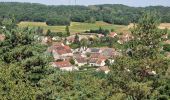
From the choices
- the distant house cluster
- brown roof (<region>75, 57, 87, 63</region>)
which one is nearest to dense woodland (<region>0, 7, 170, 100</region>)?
the distant house cluster

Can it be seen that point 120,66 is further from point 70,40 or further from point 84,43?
point 70,40

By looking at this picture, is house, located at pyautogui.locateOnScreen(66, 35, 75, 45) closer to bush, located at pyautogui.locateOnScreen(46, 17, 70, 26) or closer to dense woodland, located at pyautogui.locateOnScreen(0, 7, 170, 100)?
bush, located at pyautogui.locateOnScreen(46, 17, 70, 26)

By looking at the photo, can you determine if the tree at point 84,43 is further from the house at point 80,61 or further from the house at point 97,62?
the house at point 97,62

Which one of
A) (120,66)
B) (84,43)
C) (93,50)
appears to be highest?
(120,66)

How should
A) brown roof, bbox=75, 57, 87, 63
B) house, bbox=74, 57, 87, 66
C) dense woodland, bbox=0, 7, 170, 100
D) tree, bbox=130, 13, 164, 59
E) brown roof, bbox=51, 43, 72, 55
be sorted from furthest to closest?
1. brown roof, bbox=51, 43, 72, 55
2. brown roof, bbox=75, 57, 87, 63
3. house, bbox=74, 57, 87, 66
4. tree, bbox=130, 13, 164, 59
5. dense woodland, bbox=0, 7, 170, 100

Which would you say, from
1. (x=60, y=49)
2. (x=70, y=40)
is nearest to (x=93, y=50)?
(x=60, y=49)

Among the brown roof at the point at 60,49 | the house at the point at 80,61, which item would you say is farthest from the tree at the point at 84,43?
the house at the point at 80,61

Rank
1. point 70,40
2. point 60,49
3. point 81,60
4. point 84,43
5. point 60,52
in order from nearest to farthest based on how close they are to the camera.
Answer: point 81,60 < point 60,52 < point 60,49 < point 84,43 < point 70,40

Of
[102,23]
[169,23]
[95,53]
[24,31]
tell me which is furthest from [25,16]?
[24,31]

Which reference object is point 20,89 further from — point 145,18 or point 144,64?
point 145,18

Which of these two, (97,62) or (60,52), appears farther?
(60,52)

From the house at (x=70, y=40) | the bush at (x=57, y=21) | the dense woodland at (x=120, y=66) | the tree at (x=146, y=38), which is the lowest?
the bush at (x=57, y=21)
